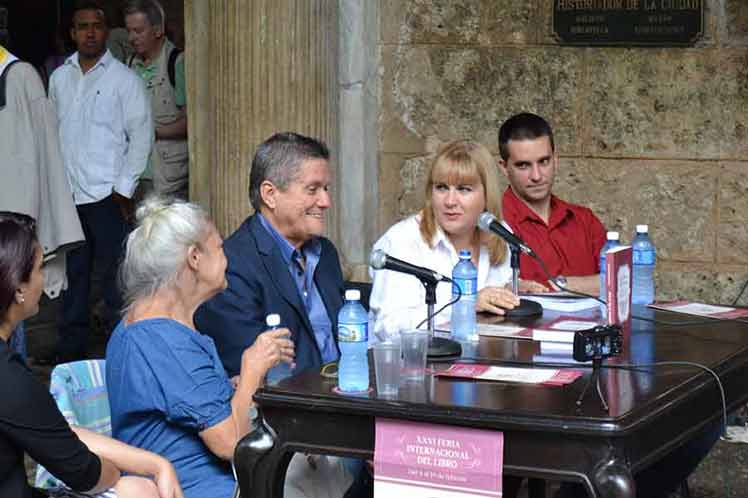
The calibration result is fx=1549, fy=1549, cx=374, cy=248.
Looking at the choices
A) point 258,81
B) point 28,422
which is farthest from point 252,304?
point 258,81

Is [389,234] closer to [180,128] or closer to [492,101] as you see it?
[492,101]

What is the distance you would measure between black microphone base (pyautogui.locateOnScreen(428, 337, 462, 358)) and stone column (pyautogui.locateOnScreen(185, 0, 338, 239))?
9.08 ft

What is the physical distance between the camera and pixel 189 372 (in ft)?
13.7

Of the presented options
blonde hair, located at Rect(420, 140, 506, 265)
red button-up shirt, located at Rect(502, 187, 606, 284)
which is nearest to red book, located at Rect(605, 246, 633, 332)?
blonde hair, located at Rect(420, 140, 506, 265)

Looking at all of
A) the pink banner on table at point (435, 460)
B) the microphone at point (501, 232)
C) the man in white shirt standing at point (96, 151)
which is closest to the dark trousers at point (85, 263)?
the man in white shirt standing at point (96, 151)

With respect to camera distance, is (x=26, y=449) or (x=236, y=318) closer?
(x=26, y=449)

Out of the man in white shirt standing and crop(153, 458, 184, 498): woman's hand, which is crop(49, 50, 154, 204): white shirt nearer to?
the man in white shirt standing

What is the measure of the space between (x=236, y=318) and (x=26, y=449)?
1316 millimetres

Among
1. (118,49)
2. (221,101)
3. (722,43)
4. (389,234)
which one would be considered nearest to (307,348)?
(389,234)

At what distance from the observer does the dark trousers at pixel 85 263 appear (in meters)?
7.83

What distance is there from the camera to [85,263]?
7.91 m

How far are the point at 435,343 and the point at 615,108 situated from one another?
9.78 ft

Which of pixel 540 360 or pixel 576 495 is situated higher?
pixel 540 360

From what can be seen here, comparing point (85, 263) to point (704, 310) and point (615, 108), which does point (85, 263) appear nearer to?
point (615, 108)
